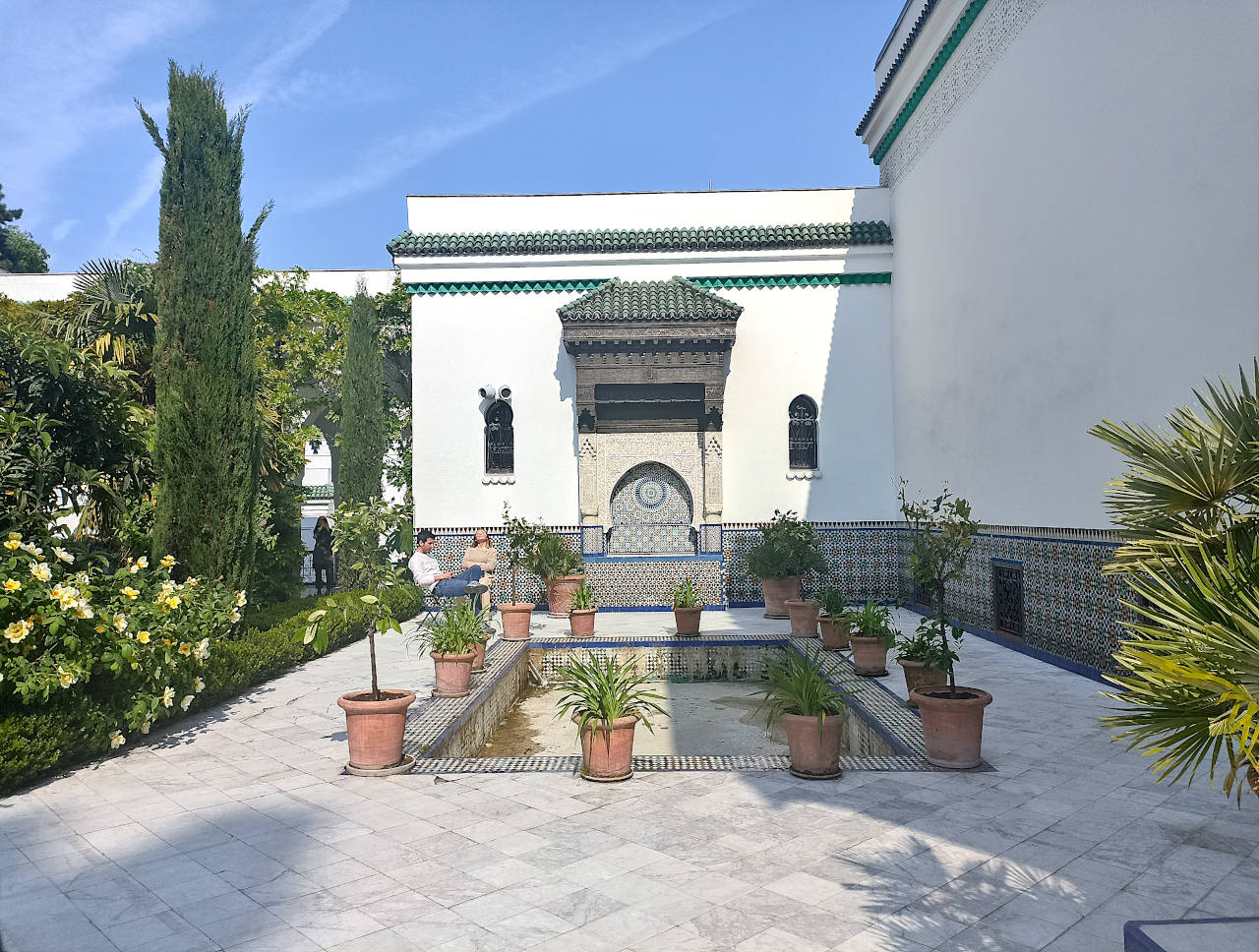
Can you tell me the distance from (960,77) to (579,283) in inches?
243

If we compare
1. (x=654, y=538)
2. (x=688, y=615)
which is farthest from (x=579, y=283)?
(x=688, y=615)

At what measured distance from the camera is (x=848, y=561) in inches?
516

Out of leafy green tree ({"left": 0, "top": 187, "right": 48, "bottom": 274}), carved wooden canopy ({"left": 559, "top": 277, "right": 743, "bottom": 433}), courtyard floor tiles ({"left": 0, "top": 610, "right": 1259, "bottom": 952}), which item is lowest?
courtyard floor tiles ({"left": 0, "top": 610, "right": 1259, "bottom": 952})

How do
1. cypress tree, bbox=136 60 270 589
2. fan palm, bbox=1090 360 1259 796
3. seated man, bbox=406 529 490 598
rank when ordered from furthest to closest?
seated man, bbox=406 529 490 598
cypress tree, bbox=136 60 270 589
fan palm, bbox=1090 360 1259 796

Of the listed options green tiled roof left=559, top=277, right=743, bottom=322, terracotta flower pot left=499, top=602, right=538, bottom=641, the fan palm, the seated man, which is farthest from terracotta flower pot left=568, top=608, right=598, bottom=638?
the fan palm

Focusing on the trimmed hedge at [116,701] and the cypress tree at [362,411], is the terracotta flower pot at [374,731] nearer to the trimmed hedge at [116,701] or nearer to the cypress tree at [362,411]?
the trimmed hedge at [116,701]

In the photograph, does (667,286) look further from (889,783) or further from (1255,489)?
(1255,489)

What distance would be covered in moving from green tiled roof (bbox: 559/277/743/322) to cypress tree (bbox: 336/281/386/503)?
441cm

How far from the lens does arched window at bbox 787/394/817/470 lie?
525 inches

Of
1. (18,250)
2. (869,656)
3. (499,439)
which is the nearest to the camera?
(869,656)

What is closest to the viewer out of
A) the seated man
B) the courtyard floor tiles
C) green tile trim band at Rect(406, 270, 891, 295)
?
the courtyard floor tiles

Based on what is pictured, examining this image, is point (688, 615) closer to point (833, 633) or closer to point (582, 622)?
point (582, 622)

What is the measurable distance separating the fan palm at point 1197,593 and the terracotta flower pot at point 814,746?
2.35 meters

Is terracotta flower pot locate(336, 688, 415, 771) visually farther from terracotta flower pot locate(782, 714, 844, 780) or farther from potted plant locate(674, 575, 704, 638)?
potted plant locate(674, 575, 704, 638)
